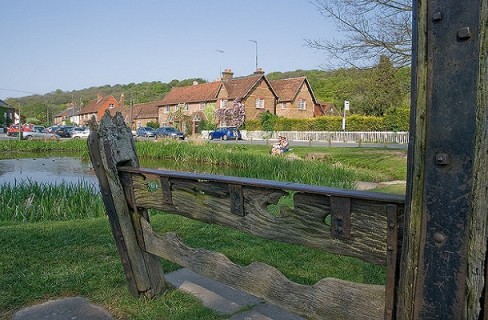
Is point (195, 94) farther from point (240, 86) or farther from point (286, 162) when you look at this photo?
point (286, 162)

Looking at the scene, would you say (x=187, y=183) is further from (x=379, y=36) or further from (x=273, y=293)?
(x=379, y=36)

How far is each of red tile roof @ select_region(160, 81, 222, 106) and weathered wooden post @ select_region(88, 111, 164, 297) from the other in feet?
162

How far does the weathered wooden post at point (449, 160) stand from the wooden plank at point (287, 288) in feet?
1.20

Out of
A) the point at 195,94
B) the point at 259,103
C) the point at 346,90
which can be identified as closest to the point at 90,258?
the point at 346,90

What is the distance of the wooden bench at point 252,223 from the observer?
4.79 feet

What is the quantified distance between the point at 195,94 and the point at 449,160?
54.9 metres

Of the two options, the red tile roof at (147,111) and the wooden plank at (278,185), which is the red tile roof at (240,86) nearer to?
the red tile roof at (147,111)

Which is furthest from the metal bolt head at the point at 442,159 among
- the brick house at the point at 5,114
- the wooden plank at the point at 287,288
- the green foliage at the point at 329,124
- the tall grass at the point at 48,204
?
the brick house at the point at 5,114

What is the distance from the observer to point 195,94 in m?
54.8

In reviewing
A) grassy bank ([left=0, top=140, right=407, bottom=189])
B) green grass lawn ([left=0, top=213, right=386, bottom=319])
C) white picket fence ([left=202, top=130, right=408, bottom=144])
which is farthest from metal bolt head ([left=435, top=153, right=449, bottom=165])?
white picket fence ([left=202, top=130, right=408, bottom=144])

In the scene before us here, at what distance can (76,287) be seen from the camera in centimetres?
316

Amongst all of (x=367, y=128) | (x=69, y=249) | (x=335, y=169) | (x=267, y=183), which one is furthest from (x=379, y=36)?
(x=367, y=128)

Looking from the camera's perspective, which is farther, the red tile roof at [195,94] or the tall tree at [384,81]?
the red tile roof at [195,94]

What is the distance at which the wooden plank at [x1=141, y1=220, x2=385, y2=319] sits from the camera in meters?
1.56
